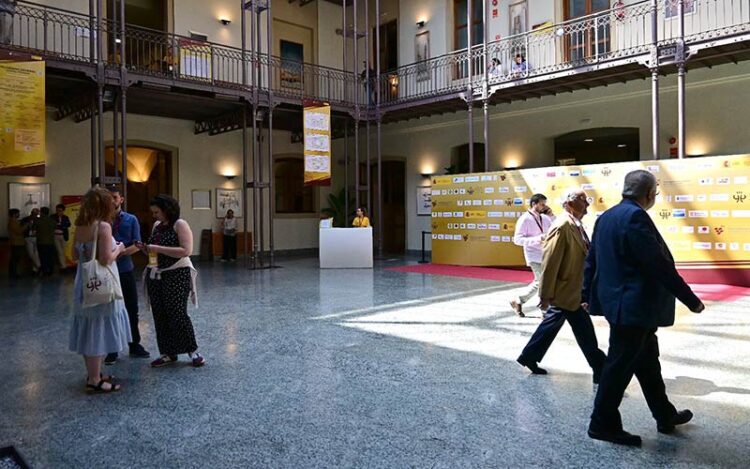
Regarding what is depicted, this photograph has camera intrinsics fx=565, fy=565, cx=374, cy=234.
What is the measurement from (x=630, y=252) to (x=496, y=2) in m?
12.7

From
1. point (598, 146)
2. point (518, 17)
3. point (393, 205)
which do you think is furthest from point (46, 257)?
point (598, 146)

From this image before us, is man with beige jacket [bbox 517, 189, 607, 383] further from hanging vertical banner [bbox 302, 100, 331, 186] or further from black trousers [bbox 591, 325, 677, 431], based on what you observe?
hanging vertical banner [bbox 302, 100, 331, 186]

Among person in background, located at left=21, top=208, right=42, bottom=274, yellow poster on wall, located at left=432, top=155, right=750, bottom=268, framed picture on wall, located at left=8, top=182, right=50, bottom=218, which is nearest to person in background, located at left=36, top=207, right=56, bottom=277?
person in background, located at left=21, top=208, right=42, bottom=274

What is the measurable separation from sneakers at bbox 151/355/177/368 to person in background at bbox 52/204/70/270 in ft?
29.8

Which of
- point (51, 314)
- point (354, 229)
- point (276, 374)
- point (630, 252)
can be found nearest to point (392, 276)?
point (354, 229)

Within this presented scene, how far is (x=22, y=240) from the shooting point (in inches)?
463

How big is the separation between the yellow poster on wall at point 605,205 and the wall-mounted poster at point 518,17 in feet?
12.7

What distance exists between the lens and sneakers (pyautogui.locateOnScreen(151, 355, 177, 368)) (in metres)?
4.57

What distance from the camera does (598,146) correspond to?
15.7 m

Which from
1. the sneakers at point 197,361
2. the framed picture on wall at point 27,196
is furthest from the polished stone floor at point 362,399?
the framed picture on wall at point 27,196

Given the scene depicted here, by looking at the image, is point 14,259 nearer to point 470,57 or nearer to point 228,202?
point 228,202

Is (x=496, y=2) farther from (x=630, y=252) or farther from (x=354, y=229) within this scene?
(x=630, y=252)

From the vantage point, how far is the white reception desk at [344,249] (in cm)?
1244

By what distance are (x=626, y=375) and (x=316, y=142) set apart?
1070cm
